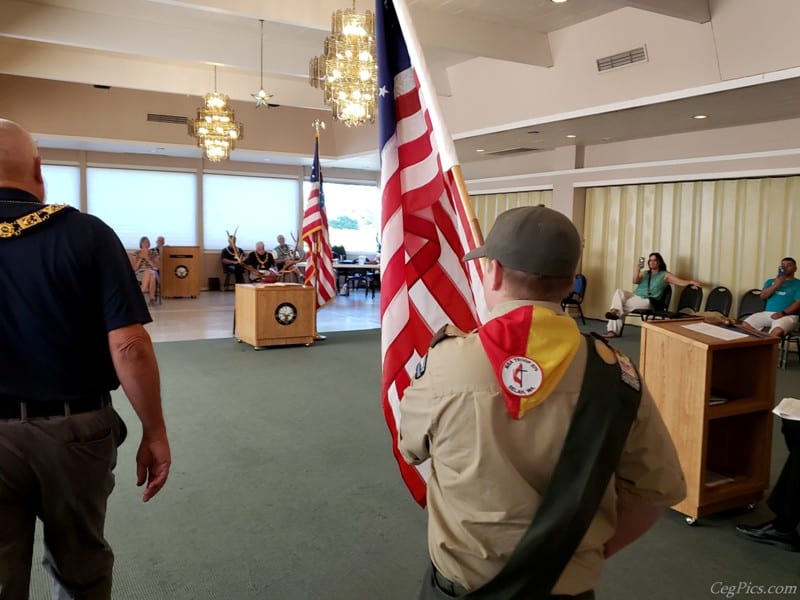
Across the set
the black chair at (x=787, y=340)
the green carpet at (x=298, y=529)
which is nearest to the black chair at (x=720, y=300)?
the black chair at (x=787, y=340)

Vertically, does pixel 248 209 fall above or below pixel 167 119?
below

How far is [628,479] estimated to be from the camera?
1.21 m

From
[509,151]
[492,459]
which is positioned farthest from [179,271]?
[492,459]

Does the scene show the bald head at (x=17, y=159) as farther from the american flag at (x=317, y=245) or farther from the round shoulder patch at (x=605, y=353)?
the american flag at (x=317, y=245)

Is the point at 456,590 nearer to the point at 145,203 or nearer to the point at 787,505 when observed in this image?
the point at 787,505

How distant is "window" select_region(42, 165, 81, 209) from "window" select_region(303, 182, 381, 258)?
6.25 meters

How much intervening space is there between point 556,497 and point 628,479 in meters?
0.22

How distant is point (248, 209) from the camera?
16.4 m

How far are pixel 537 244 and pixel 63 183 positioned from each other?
15507 mm

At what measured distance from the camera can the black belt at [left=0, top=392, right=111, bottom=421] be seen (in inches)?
61.3

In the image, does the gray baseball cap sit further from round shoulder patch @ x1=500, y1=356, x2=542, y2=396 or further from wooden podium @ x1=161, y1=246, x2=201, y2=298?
wooden podium @ x1=161, y1=246, x2=201, y2=298

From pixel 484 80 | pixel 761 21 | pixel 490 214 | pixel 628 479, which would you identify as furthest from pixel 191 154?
pixel 628 479

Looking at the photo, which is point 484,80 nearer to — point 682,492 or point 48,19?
point 48,19

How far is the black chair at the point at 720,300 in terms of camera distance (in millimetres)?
8945
